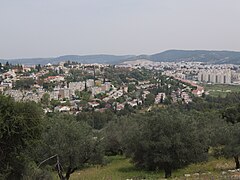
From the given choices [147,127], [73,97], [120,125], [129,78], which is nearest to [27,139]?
[147,127]

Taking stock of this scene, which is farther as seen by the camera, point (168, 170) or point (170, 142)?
point (168, 170)

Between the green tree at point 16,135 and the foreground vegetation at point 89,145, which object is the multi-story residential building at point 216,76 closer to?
the foreground vegetation at point 89,145

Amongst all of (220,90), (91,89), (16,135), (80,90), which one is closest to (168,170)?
(16,135)

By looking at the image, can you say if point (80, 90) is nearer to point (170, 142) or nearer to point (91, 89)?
point (91, 89)

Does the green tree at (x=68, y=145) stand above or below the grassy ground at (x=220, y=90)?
above

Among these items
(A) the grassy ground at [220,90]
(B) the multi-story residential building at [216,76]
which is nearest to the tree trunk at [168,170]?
(A) the grassy ground at [220,90]

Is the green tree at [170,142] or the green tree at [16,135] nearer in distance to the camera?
the green tree at [16,135]

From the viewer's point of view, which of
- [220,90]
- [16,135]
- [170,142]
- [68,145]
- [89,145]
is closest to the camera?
[16,135]

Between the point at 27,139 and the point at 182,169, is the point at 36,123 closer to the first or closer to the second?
the point at 27,139

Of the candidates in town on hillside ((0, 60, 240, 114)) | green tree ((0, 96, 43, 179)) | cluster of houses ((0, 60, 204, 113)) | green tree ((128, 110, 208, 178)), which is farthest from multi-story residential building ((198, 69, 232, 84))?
green tree ((0, 96, 43, 179))

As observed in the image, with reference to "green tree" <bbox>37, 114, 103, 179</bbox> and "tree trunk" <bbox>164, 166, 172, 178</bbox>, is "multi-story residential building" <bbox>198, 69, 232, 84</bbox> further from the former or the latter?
"green tree" <bbox>37, 114, 103, 179</bbox>

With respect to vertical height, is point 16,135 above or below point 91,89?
above

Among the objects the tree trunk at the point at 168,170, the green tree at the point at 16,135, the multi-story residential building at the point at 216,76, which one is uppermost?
the green tree at the point at 16,135
